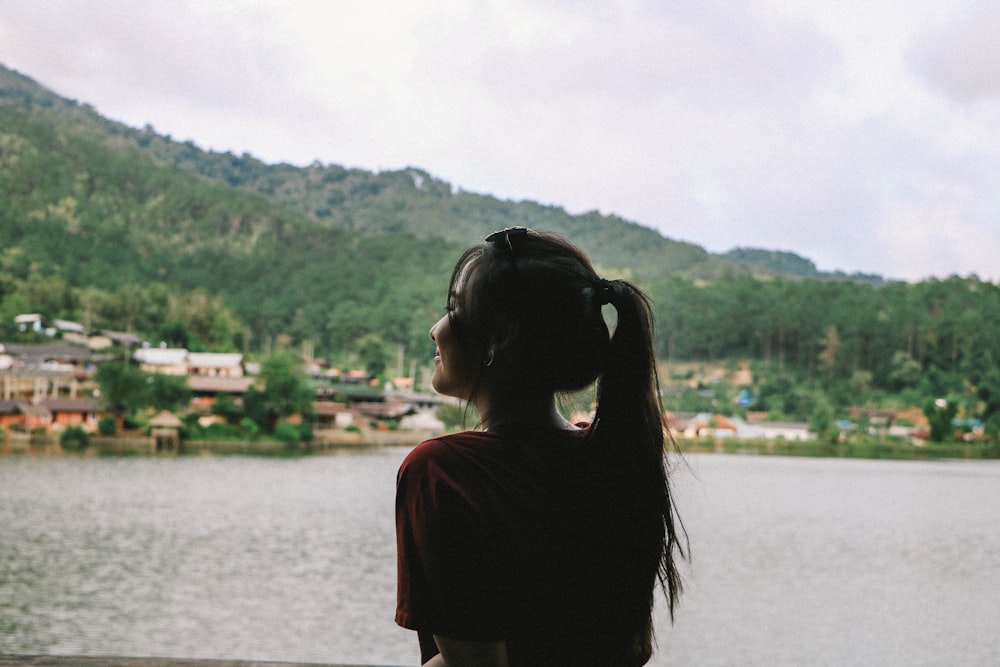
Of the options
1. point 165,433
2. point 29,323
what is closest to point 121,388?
point 165,433

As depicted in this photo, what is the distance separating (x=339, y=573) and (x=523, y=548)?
14758mm

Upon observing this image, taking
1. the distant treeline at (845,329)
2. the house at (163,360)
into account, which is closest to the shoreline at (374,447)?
the house at (163,360)

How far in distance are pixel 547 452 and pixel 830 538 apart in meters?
22.5

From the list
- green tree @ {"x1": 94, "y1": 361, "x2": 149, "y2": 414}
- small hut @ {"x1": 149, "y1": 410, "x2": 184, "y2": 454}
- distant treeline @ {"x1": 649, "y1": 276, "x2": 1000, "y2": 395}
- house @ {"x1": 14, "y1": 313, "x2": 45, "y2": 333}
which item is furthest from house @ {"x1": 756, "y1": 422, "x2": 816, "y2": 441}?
house @ {"x1": 14, "y1": 313, "x2": 45, "y2": 333}

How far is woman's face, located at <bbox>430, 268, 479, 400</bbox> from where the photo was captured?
0.92 metres

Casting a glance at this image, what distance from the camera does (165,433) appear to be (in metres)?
39.5

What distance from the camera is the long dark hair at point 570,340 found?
0.89 metres

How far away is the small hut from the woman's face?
3915 cm

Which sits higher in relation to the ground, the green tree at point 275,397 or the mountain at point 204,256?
the mountain at point 204,256

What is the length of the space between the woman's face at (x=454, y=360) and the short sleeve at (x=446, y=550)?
0.11 meters

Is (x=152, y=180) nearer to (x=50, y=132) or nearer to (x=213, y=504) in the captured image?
(x=50, y=132)

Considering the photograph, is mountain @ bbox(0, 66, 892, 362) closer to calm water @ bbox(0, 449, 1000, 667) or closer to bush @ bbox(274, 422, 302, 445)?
bush @ bbox(274, 422, 302, 445)

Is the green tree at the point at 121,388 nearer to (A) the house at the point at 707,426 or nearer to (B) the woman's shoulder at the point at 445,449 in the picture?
(A) the house at the point at 707,426

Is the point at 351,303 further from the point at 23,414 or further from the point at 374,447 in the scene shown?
the point at 23,414
